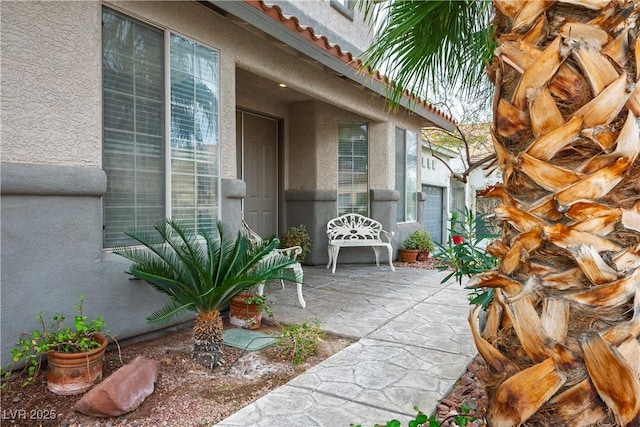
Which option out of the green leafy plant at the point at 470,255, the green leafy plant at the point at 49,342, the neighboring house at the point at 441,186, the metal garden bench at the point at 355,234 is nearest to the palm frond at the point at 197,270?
the green leafy plant at the point at 49,342

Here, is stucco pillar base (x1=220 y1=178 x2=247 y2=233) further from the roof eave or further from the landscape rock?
the landscape rock

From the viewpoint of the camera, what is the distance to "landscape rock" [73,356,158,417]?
2479 millimetres

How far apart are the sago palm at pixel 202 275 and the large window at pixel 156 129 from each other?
41cm

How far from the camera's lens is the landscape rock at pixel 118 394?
2479mm

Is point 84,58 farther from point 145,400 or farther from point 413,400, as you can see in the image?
point 413,400

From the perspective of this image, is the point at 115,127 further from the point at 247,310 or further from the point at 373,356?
the point at 373,356

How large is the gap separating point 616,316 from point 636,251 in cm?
21

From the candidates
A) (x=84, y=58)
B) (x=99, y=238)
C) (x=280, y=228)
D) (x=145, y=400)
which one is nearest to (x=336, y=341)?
(x=145, y=400)

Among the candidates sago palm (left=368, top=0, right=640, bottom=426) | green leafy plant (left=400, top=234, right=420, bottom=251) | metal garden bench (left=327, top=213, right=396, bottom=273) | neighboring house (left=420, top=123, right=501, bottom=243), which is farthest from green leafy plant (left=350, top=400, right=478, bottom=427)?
neighboring house (left=420, top=123, right=501, bottom=243)

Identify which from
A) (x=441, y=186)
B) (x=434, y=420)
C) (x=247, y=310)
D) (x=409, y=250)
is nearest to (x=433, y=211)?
(x=441, y=186)

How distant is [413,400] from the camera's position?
2.73 meters

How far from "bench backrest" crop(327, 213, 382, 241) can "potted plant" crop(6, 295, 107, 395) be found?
515 cm

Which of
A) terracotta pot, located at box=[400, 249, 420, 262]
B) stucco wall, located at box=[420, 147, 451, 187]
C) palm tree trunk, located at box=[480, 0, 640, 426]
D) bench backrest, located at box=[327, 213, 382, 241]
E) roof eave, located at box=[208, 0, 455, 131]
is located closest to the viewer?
palm tree trunk, located at box=[480, 0, 640, 426]

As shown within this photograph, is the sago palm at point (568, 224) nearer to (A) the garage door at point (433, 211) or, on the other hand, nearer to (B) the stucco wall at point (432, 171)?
(B) the stucco wall at point (432, 171)
